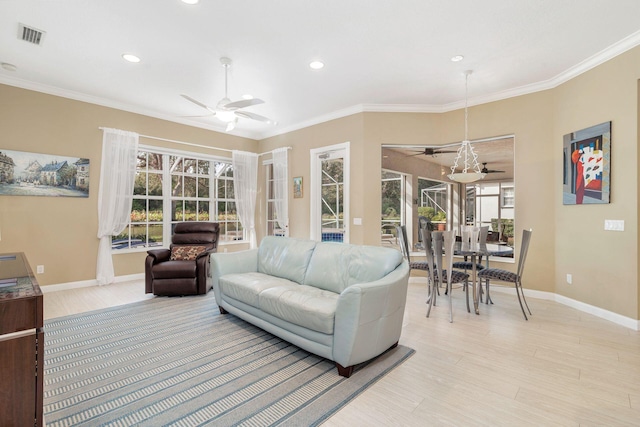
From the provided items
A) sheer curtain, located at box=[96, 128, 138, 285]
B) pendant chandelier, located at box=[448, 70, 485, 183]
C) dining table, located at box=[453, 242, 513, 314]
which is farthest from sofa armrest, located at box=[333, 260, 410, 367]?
sheer curtain, located at box=[96, 128, 138, 285]

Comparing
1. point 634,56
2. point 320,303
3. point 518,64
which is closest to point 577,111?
point 634,56

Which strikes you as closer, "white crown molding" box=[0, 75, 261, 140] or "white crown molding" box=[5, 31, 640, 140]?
"white crown molding" box=[5, 31, 640, 140]

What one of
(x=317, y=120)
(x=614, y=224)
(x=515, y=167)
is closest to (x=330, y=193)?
(x=317, y=120)

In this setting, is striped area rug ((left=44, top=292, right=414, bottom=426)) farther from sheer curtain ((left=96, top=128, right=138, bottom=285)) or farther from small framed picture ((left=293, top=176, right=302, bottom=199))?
small framed picture ((left=293, top=176, right=302, bottom=199))

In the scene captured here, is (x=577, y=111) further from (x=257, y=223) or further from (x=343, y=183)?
(x=257, y=223)

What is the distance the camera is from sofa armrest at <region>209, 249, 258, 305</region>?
11.3 ft

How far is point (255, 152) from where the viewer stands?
22.8ft

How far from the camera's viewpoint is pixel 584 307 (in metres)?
3.61

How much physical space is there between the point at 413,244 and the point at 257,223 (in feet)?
11.6

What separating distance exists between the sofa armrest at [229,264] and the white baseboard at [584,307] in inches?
144

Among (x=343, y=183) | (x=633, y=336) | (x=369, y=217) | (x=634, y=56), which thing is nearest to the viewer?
(x=633, y=336)

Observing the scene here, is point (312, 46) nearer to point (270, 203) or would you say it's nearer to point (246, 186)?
point (246, 186)

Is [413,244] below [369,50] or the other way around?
below

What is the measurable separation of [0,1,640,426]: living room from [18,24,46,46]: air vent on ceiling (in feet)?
4.74
